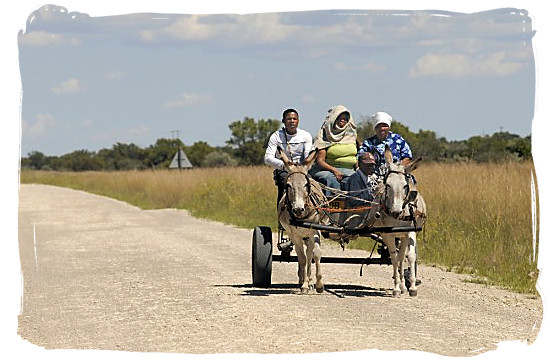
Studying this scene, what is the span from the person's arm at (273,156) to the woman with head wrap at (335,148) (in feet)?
1.51

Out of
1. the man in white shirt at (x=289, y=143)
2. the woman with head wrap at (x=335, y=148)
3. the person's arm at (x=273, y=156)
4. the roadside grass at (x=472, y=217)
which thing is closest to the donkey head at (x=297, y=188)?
the person's arm at (x=273, y=156)

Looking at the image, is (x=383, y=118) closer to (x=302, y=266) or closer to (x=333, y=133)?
(x=333, y=133)

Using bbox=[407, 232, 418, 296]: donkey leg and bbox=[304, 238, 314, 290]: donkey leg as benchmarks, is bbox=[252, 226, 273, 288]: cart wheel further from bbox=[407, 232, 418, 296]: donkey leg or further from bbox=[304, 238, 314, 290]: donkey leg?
bbox=[407, 232, 418, 296]: donkey leg

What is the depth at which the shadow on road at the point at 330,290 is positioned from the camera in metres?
11.5

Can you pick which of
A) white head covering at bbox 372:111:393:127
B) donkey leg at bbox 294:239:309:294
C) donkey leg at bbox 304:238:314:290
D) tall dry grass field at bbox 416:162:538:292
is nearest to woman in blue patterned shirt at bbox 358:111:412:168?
white head covering at bbox 372:111:393:127

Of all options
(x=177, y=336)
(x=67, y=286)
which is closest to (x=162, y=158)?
(x=67, y=286)

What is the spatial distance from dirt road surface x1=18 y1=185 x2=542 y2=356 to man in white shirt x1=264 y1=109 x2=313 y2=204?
1578 millimetres

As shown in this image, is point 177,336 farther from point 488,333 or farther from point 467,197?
point 467,197

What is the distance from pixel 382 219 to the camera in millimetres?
10648

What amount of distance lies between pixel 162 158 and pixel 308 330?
138 ft

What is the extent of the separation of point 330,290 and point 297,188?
1.94m

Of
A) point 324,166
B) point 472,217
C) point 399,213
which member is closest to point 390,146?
point 324,166

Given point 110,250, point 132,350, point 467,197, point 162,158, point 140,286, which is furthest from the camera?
point 162,158

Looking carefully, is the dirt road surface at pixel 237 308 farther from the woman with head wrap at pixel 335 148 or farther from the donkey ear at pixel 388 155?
the donkey ear at pixel 388 155
